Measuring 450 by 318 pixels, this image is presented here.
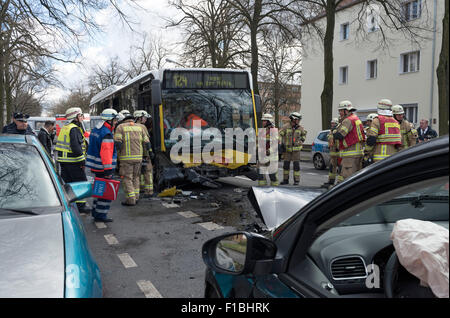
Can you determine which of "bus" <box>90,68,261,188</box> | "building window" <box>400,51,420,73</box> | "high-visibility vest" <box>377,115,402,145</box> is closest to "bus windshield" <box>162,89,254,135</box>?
Result: "bus" <box>90,68,261,188</box>

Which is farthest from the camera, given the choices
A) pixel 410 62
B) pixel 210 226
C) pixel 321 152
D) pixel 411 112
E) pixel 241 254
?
pixel 410 62

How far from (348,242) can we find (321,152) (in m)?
14.2

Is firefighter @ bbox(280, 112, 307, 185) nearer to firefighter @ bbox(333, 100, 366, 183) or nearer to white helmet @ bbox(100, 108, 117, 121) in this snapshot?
firefighter @ bbox(333, 100, 366, 183)

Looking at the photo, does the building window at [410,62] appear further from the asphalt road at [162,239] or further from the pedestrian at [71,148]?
the pedestrian at [71,148]

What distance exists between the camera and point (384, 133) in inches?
325

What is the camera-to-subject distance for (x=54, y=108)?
3401 inches

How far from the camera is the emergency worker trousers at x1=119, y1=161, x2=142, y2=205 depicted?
8303 millimetres

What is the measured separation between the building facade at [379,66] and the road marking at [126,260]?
16201 millimetres

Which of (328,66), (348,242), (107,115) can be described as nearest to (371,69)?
(328,66)

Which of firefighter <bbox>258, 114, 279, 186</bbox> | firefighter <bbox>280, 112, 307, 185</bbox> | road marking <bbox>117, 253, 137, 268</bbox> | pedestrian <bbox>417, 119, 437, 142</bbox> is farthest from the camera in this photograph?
pedestrian <bbox>417, 119, 437, 142</bbox>

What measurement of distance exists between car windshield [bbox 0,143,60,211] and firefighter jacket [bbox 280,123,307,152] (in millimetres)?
8184

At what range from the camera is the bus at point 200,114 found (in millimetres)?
9375

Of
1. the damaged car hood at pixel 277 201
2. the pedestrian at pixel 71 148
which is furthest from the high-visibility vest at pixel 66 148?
the damaged car hood at pixel 277 201

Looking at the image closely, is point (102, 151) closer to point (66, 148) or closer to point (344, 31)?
point (66, 148)
